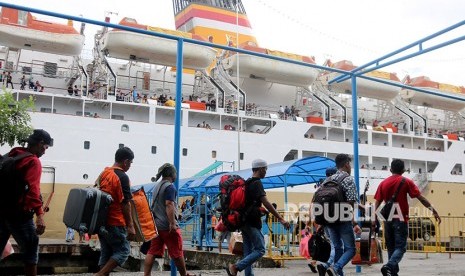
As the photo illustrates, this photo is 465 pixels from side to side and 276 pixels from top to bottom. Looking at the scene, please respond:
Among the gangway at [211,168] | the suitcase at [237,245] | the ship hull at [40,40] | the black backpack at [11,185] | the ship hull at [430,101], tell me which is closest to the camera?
the black backpack at [11,185]

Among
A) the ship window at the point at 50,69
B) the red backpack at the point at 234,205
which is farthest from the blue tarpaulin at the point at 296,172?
the ship window at the point at 50,69

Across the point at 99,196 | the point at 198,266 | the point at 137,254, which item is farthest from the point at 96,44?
the point at 99,196

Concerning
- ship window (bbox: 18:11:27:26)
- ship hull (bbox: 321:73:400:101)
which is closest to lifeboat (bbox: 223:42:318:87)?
ship hull (bbox: 321:73:400:101)

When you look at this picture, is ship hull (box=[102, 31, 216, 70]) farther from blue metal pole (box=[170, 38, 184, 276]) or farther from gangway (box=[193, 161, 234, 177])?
blue metal pole (box=[170, 38, 184, 276])

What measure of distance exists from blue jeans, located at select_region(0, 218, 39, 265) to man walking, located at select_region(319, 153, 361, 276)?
8.89 feet

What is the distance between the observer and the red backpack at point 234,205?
4.94 meters

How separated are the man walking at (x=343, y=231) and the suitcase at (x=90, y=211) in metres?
2.20

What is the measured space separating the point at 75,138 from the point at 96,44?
5371 millimetres

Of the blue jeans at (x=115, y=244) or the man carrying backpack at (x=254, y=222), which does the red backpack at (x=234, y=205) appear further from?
the blue jeans at (x=115, y=244)

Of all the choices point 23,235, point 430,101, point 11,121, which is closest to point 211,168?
point 11,121

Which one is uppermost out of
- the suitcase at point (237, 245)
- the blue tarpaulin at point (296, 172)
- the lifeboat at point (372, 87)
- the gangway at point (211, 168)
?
the lifeboat at point (372, 87)

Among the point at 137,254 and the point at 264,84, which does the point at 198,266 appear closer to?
the point at 137,254

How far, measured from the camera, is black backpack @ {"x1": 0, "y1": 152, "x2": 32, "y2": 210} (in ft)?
12.5

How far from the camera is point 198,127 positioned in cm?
2339
